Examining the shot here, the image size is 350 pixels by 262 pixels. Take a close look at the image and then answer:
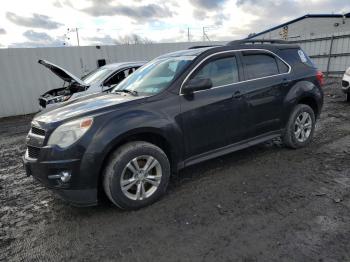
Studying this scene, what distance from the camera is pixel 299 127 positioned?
5.06m

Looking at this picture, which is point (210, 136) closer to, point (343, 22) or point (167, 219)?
point (167, 219)

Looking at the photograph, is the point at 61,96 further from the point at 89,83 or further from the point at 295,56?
the point at 295,56

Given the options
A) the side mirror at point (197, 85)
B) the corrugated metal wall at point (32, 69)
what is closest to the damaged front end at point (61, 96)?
the side mirror at point (197, 85)

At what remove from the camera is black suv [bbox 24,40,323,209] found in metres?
3.13

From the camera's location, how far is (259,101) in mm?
4375

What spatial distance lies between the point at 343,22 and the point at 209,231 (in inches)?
904

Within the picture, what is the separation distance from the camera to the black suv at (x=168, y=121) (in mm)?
3133

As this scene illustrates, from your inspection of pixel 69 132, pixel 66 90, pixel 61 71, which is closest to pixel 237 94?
pixel 69 132

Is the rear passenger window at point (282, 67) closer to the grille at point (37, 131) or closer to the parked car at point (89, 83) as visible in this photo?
the grille at point (37, 131)

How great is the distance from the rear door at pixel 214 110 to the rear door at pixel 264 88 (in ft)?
0.63

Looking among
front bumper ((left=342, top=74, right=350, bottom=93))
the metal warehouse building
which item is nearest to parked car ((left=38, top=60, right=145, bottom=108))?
front bumper ((left=342, top=74, right=350, bottom=93))

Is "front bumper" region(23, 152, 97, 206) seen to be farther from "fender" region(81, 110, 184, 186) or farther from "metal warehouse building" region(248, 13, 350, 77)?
"metal warehouse building" region(248, 13, 350, 77)

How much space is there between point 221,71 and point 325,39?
15298mm

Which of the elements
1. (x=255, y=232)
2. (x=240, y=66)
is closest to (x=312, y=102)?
(x=240, y=66)
